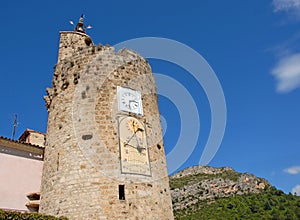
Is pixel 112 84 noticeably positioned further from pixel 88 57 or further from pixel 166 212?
pixel 166 212

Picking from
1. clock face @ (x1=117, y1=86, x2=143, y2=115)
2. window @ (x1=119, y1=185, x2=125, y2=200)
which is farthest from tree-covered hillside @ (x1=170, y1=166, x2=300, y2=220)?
window @ (x1=119, y1=185, x2=125, y2=200)

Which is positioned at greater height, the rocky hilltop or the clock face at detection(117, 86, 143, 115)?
the rocky hilltop

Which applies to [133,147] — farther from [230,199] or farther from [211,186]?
[211,186]

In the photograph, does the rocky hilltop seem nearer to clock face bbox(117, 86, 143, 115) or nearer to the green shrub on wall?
clock face bbox(117, 86, 143, 115)

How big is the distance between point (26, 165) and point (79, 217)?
15.9 ft

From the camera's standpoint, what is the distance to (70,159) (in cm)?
1212

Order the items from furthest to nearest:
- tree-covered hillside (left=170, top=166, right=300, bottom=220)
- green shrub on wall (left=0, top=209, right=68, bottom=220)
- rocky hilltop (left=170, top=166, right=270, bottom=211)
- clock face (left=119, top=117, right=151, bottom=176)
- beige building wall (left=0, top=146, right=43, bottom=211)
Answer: rocky hilltop (left=170, top=166, right=270, bottom=211) → tree-covered hillside (left=170, top=166, right=300, bottom=220) → beige building wall (left=0, top=146, right=43, bottom=211) → clock face (left=119, top=117, right=151, bottom=176) → green shrub on wall (left=0, top=209, right=68, bottom=220)

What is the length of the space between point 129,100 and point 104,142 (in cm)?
239

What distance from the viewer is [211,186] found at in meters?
70.0

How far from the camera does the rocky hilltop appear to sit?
64688 millimetres

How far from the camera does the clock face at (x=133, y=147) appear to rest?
39.8ft

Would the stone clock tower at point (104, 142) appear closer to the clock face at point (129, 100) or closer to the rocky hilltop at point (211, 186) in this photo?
the clock face at point (129, 100)

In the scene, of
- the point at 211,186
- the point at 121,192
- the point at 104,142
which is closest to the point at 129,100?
the point at 104,142

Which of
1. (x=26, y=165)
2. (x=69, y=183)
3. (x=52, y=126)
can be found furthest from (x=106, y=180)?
(x=26, y=165)
